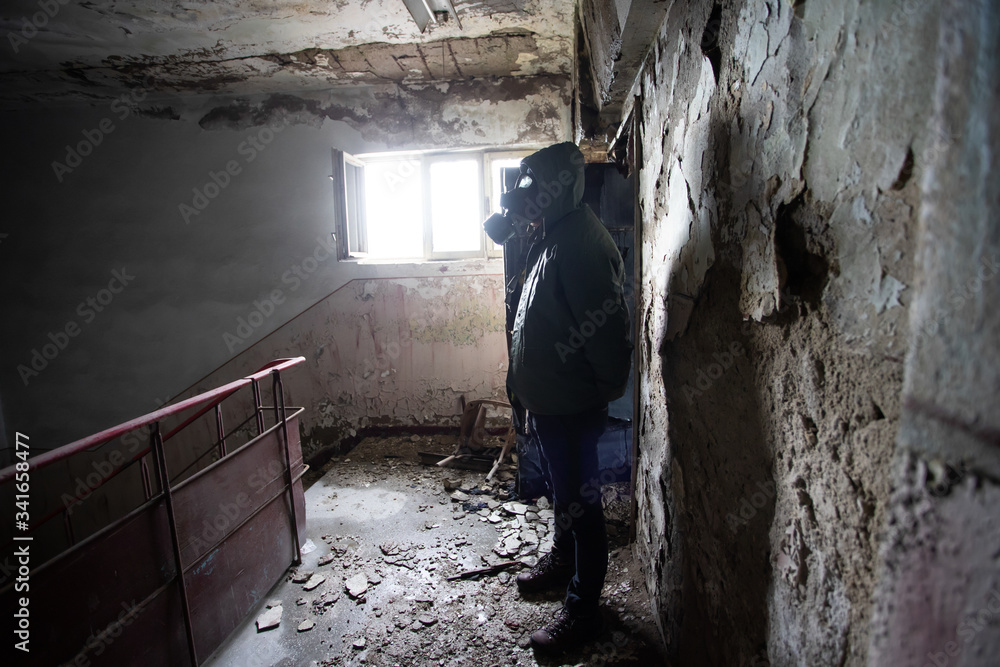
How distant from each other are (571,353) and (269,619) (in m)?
1.65

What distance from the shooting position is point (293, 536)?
2100 millimetres

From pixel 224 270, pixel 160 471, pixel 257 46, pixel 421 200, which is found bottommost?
pixel 160 471

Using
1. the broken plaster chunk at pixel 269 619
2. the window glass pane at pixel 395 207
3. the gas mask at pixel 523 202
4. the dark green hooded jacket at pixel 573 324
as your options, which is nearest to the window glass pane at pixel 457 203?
the window glass pane at pixel 395 207

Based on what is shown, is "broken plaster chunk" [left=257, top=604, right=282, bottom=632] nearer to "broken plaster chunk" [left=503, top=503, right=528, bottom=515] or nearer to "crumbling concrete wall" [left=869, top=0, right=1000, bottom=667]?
"broken plaster chunk" [left=503, top=503, right=528, bottom=515]

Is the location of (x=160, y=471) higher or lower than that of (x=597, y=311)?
lower

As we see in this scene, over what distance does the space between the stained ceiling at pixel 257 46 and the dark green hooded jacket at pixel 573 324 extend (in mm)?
1900

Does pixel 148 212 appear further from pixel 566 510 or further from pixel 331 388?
pixel 566 510

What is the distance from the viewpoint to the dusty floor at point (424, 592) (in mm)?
1584

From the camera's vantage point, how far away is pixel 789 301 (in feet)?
2.30

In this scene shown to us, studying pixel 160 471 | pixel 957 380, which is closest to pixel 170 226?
pixel 160 471

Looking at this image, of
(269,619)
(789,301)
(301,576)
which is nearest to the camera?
(789,301)

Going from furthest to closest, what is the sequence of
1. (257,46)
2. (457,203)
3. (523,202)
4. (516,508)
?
(457,203)
(257,46)
(516,508)
(523,202)

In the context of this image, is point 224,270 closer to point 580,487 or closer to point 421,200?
point 421,200

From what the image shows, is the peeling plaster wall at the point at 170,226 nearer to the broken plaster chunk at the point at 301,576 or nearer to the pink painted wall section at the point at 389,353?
the pink painted wall section at the point at 389,353
